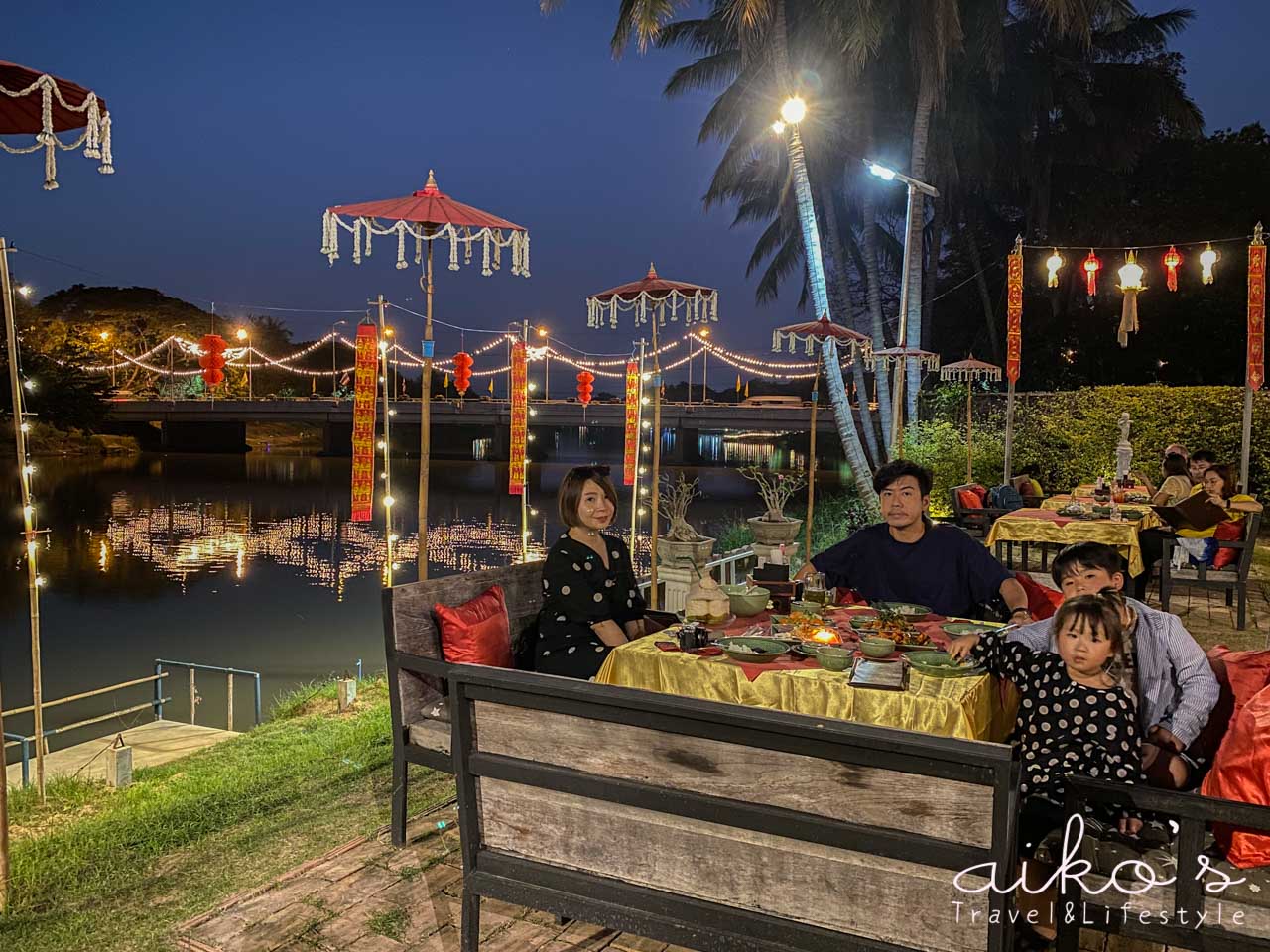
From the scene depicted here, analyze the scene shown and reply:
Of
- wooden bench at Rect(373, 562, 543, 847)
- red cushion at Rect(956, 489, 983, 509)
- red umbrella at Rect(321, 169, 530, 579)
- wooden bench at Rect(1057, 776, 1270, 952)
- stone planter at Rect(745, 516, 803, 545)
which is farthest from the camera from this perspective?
stone planter at Rect(745, 516, 803, 545)

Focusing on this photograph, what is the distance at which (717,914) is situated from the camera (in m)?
1.95

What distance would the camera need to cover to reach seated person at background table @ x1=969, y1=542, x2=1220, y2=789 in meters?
2.57

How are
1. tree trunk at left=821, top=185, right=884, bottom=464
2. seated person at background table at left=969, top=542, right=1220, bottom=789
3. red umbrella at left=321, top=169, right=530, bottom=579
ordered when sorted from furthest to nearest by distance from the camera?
1. tree trunk at left=821, top=185, right=884, bottom=464
2. red umbrella at left=321, top=169, right=530, bottom=579
3. seated person at background table at left=969, top=542, right=1220, bottom=789

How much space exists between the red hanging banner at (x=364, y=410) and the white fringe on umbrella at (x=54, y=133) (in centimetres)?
710

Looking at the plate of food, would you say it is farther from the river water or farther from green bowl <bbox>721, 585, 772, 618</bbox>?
the river water

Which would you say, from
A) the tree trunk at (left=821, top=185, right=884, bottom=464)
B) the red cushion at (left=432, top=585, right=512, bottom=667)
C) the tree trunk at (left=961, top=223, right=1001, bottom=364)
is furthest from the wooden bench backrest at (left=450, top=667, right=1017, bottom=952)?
the tree trunk at (left=961, top=223, right=1001, bottom=364)

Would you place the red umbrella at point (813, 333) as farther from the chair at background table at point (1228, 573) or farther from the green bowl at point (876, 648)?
the green bowl at point (876, 648)

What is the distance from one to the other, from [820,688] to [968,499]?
6605 millimetres

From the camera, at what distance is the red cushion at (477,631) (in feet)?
11.2

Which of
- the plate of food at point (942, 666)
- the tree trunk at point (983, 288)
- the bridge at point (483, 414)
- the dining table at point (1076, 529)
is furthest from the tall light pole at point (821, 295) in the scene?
the bridge at point (483, 414)

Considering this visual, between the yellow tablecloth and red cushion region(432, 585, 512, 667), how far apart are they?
0.58m

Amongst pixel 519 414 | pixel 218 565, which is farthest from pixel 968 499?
pixel 218 565

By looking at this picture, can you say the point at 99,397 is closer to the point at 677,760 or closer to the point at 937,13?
the point at 937,13

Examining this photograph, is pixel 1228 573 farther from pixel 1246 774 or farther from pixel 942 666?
pixel 1246 774
